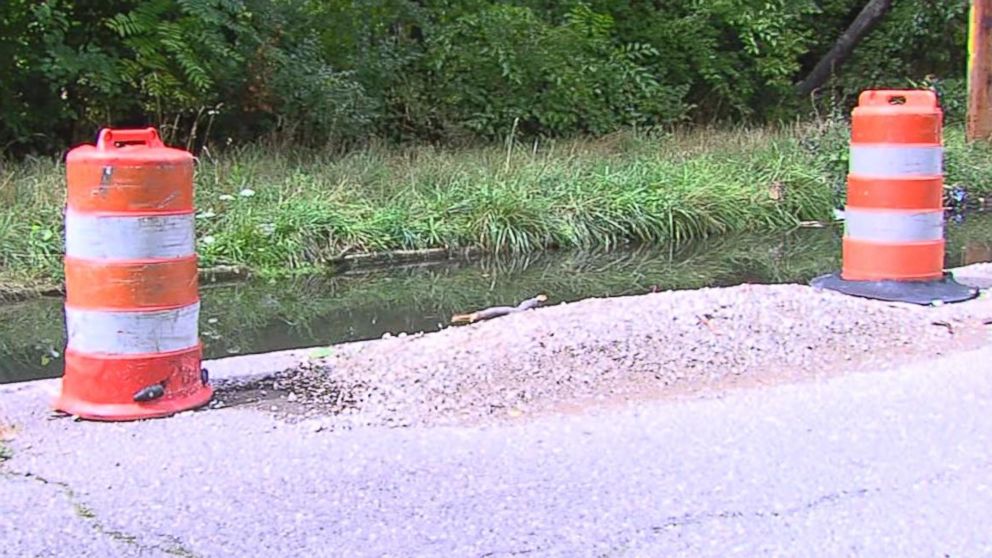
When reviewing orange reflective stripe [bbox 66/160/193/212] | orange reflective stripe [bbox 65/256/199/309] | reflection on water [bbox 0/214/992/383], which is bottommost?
reflection on water [bbox 0/214/992/383]

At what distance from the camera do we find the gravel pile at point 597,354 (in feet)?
15.2

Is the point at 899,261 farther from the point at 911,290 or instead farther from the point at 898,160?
the point at 898,160

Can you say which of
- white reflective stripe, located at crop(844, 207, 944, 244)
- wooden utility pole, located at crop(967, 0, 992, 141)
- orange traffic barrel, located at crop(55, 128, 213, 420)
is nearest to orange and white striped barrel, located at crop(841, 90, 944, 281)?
white reflective stripe, located at crop(844, 207, 944, 244)

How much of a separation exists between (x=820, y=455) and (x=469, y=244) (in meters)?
6.30

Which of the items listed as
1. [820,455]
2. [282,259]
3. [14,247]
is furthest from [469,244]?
[820,455]

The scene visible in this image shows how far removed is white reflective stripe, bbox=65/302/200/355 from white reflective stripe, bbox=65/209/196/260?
22 centimetres

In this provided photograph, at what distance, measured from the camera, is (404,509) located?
3527 millimetres

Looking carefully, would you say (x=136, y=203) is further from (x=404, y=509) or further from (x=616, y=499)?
(x=616, y=499)

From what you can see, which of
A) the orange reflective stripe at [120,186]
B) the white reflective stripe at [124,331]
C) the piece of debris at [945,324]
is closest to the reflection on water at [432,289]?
the white reflective stripe at [124,331]

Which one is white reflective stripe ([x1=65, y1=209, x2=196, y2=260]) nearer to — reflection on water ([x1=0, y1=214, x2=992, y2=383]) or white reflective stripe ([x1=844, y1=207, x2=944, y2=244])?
reflection on water ([x1=0, y1=214, x2=992, y2=383])

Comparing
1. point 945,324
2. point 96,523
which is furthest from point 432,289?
point 96,523

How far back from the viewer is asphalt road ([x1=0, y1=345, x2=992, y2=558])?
329cm

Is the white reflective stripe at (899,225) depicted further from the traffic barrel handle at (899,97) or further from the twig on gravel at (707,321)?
the twig on gravel at (707,321)

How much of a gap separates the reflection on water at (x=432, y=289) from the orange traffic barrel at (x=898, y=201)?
195 centimetres
